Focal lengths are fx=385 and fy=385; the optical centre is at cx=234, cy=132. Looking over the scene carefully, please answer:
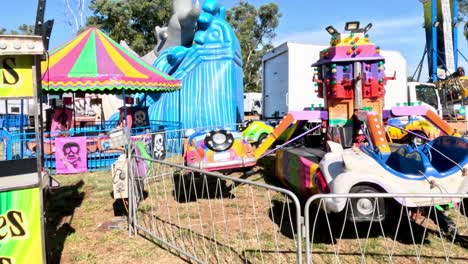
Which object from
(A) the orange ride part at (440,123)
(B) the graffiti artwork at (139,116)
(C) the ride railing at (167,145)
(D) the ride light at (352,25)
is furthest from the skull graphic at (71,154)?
(A) the orange ride part at (440,123)

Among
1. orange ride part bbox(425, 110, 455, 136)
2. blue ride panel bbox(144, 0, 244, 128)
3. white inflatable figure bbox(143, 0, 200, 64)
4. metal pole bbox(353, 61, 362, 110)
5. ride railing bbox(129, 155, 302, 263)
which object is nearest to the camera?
ride railing bbox(129, 155, 302, 263)

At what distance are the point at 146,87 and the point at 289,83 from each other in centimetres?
521

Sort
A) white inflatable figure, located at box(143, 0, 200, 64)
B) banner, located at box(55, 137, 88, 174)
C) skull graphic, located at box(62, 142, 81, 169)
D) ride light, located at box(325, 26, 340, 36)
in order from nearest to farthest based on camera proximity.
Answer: ride light, located at box(325, 26, 340, 36) → banner, located at box(55, 137, 88, 174) → skull graphic, located at box(62, 142, 81, 169) → white inflatable figure, located at box(143, 0, 200, 64)

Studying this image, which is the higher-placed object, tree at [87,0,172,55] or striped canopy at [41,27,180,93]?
tree at [87,0,172,55]

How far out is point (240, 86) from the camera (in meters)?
14.8

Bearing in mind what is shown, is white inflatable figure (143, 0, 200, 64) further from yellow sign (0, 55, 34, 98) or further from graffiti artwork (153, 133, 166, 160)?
yellow sign (0, 55, 34, 98)

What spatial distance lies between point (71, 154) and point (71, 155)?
3 centimetres

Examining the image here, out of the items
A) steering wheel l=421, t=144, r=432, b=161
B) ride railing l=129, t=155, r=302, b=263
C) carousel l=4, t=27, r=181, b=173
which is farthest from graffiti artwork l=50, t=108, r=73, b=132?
steering wheel l=421, t=144, r=432, b=161

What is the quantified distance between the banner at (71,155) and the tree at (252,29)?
29572 millimetres

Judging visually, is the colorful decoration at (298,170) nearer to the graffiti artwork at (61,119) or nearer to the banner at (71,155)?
the banner at (71,155)

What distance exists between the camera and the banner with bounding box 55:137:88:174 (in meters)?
9.23

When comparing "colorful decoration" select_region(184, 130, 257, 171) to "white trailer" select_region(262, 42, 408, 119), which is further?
"white trailer" select_region(262, 42, 408, 119)

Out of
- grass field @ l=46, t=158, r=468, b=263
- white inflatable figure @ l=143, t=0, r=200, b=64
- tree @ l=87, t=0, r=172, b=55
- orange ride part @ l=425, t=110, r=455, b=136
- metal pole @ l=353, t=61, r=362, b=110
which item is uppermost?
tree @ l=87, t=0, r=172, b=55

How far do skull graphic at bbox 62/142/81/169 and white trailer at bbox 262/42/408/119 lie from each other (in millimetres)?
6847
